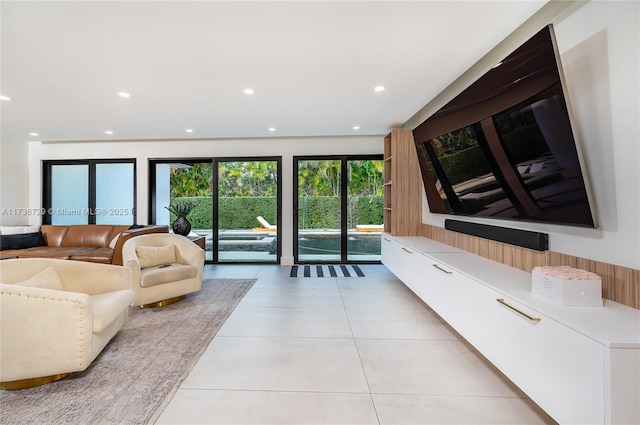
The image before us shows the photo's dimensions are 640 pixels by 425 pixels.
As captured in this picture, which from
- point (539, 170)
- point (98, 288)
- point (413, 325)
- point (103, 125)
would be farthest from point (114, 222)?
point (539, 170)

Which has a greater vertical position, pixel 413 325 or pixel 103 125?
pixel 103 125

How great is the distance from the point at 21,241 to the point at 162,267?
10.4 ft

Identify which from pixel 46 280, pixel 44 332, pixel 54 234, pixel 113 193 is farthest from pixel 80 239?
pixel 44 332

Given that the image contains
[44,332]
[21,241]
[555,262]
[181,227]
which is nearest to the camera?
[44,332]

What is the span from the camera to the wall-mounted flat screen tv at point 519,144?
151 cm

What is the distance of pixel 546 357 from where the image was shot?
135cm

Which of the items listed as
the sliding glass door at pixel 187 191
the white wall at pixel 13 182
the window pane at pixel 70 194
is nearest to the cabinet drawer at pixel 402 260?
the sliding glass door at pixel 187 191

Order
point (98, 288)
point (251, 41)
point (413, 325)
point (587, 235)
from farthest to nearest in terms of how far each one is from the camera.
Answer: point (413, 325) < point (98, 288) < point (251, 41) < point (587, 235)

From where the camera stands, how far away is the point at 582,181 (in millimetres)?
1497

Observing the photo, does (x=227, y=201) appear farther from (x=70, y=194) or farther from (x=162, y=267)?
(x=70, y=194)

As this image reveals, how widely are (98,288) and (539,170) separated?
11.6ft

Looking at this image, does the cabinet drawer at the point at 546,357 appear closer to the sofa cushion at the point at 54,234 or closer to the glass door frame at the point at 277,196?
the glass door frame at the point at 277,196

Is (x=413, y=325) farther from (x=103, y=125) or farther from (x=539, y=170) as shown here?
(x=103, y=125)

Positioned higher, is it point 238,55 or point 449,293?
point 238,55
